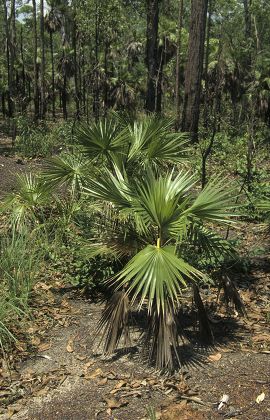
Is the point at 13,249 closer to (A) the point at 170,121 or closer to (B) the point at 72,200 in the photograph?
(B) the point at 72,200

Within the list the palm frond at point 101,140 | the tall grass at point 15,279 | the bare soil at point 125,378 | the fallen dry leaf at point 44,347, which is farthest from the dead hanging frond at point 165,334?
the palm frond at point 101,140

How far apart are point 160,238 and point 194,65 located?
1174 centimetres

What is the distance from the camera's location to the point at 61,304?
19.7 feet

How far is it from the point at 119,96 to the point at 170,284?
28.9m

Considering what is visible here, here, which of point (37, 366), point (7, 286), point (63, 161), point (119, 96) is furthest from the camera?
point (119, 96)

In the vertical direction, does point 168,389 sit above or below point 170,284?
below

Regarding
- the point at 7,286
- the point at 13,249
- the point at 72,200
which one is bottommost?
the point at 7,286

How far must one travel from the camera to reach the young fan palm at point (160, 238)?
3.93m

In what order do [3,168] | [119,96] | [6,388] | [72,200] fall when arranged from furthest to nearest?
A: [119,96]
[3,168]
[72,200]
[6,388]

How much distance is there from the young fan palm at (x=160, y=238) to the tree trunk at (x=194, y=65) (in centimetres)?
1037

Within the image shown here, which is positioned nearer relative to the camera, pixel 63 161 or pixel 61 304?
pixel 61 304

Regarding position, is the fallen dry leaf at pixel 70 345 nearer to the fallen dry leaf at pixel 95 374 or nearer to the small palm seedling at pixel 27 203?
the fallen dry leaf at pixel 95 374

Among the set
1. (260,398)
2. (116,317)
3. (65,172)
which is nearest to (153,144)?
(65,172)

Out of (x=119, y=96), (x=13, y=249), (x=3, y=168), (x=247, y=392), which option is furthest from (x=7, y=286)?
(x=119, y=96)
